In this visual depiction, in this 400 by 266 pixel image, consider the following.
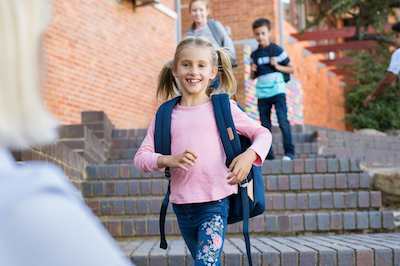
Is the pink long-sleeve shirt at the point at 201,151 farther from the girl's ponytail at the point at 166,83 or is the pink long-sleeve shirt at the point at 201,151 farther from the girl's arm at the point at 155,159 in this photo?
the girl's ponytail at the point at 166,83

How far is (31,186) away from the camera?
47 centimetres

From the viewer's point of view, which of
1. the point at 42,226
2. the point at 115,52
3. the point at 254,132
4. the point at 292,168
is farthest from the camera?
the point at 115,52

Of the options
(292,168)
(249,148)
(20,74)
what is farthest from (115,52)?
(20,74)

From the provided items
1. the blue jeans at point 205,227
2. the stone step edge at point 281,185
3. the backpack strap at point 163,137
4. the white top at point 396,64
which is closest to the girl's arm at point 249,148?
the blue jeans at point 205,227

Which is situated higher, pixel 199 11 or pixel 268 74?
pixel 199 11

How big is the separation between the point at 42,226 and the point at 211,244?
164 centimetres

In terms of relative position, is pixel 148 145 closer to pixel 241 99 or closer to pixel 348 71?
pixel 241 99

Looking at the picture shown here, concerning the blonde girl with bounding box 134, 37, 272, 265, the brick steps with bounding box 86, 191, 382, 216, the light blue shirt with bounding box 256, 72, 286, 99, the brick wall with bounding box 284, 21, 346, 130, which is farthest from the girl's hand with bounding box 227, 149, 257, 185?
the brick wall with bounding box 284, 21, 346, 130

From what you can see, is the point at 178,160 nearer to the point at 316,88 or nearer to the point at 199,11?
the point at 199,11

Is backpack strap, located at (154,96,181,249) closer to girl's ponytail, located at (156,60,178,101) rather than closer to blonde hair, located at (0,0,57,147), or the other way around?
girl's ponytail, located at (156,60,178,101)

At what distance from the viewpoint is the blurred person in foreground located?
46 centimetres

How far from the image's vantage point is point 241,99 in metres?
11.8

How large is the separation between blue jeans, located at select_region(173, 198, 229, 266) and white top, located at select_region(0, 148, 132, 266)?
62.2 inches

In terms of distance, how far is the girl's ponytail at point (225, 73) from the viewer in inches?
99.6
